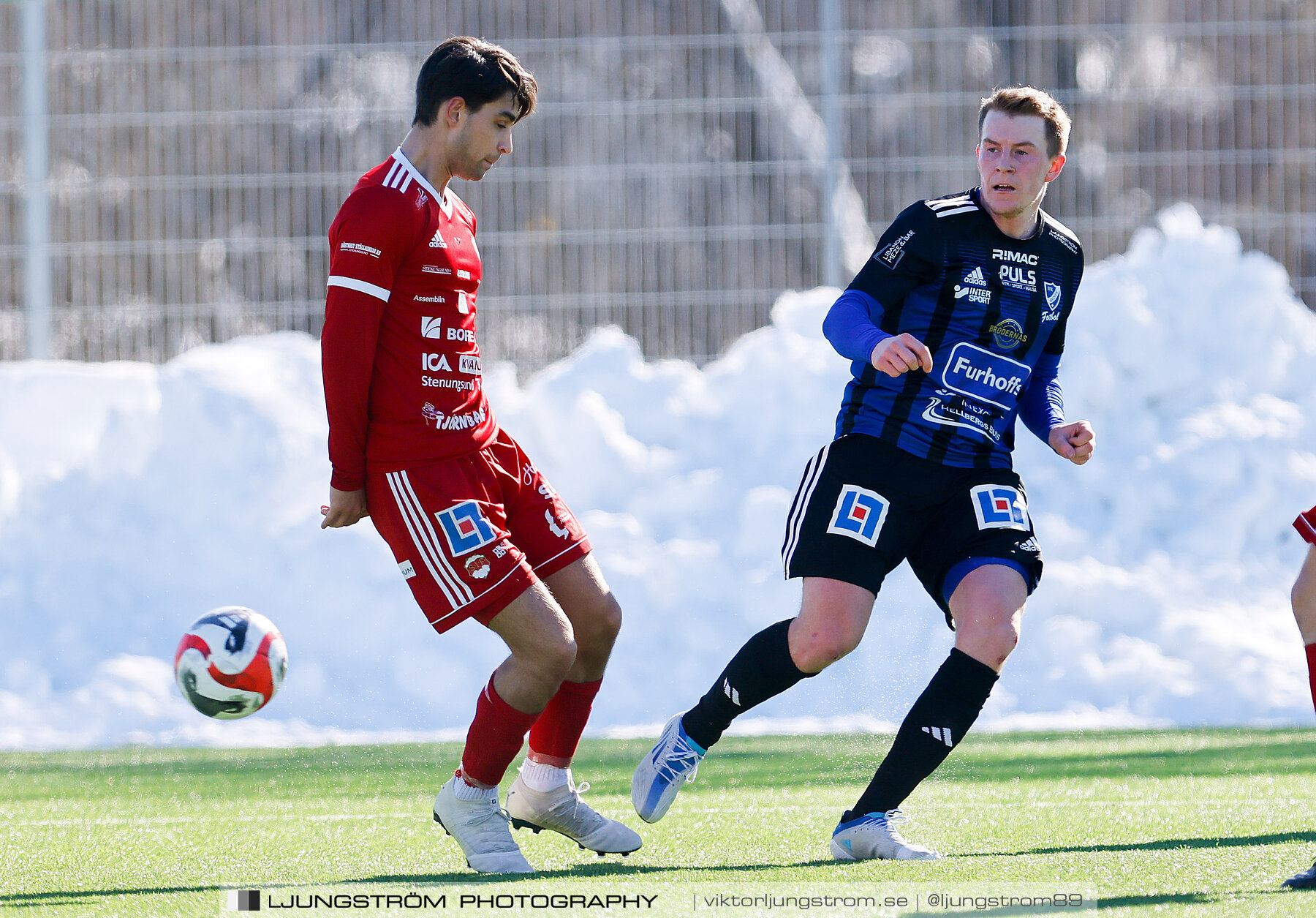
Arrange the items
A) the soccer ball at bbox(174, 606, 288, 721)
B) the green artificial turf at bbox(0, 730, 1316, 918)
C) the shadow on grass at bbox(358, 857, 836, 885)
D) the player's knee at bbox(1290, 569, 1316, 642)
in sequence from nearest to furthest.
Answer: the green artificial turf at bbox(0, 730, 1316, 918)
the shadow on grass at bbox(358, 857, 836, 885)
the player's knee at bbox(1290, 569, 1316, 642)
the soccer ball at bbox(174, 606, 288, 721)

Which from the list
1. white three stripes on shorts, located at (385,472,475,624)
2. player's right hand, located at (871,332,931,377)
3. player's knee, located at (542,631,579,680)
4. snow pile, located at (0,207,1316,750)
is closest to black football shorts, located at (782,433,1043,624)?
player's right hand, located at (871,332,931,377)

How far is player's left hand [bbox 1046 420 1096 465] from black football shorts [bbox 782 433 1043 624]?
0.15 metres

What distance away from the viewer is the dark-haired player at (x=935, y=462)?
4.38m

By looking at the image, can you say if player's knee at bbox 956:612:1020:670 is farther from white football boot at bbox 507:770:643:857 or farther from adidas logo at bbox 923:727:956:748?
white football boot at bbox 507:770:643:857

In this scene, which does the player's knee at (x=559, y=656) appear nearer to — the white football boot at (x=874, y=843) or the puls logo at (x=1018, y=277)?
the white football boot at (x=874, y=843)

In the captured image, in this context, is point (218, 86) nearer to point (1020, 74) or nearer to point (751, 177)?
point (751, 177)

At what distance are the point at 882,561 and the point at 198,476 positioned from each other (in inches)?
276

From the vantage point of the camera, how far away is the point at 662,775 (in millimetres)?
4547

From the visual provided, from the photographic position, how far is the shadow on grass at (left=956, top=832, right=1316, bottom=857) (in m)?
4.35

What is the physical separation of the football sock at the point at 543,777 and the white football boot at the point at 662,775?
20 centimetres

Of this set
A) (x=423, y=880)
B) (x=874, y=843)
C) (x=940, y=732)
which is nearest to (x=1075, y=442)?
(x=940, y=732)

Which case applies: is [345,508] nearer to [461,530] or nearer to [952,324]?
[461,530]

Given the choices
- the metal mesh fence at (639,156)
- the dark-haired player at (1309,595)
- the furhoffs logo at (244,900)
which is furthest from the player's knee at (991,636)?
the metal mesh fence at (639,156)

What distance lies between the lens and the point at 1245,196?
34.9 feet
